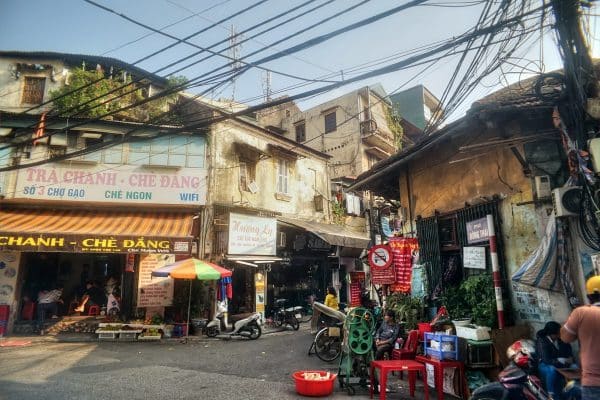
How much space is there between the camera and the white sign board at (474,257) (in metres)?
7.25

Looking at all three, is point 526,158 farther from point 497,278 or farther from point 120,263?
point 120,263

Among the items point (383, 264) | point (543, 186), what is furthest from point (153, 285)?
point (543, 186)

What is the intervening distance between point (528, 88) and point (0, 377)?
39.3 ft

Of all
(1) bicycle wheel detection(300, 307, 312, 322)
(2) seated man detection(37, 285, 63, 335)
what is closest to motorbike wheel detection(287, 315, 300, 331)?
(1) bicycle wheel detection(300, 307, 312, 322)

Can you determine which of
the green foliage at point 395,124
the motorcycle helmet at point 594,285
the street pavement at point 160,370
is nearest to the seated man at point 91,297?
the street pavement at point 160,370

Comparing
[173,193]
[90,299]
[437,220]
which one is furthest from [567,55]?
[90,299]

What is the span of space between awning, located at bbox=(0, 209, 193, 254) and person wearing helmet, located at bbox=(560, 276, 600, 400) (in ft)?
37.1

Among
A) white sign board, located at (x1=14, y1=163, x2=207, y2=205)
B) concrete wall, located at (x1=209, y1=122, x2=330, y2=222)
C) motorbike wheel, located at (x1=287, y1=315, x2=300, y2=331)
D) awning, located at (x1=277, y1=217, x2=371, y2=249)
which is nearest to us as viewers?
white sign board, located at (x1=14, y1=163, x2=207, y2=205)

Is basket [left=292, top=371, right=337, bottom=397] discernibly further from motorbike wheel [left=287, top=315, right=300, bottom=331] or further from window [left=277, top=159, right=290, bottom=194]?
window [left=277, top=159, right=290, bottom=194]

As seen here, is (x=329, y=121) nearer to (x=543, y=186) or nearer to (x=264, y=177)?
(x=264, y=177)

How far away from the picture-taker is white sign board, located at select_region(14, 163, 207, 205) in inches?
519

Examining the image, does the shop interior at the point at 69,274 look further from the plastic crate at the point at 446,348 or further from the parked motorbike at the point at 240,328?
the plastic crate at the point at 446,348

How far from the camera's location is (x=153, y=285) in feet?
45.7

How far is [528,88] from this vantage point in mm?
6785
